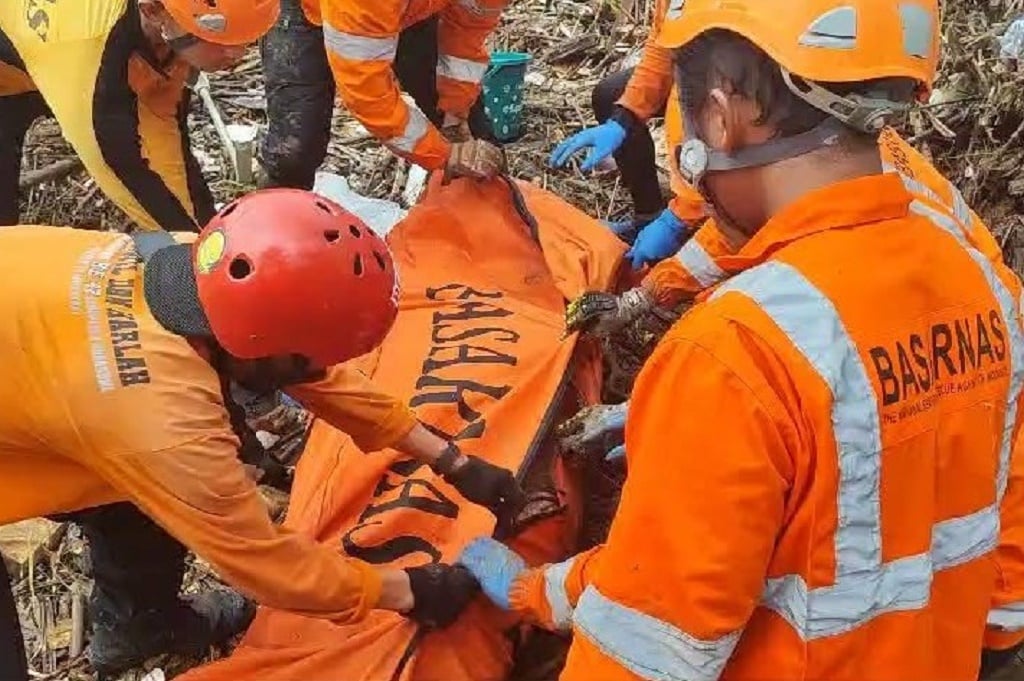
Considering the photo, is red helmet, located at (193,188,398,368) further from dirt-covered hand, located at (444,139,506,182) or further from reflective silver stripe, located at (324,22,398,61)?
dirt-covered hand, located at (444,139,506,182)

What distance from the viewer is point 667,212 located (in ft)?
12.7

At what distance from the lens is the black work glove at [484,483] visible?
2805 millimetres

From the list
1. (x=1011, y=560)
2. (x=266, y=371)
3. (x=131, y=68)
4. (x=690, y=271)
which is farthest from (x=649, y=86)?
(x=1011, y=560)

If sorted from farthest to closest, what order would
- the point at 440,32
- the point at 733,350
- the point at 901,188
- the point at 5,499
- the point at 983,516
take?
the point at 440,32, the point at 5,499, the point at 983,516, the point at 901,188, the point at 733,350

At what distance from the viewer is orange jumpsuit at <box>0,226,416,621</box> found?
216 cm

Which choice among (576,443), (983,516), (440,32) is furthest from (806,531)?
(440,32)

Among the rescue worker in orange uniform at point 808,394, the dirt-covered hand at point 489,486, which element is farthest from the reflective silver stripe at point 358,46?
A: the rescue worker in orange uniform at point 808,394

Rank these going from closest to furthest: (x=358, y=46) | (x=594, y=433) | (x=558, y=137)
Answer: (x=594, y=433)
(x=358, y=46)
(x=558, y=137)

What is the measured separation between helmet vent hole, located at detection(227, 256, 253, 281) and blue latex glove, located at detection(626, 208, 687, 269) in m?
1.93

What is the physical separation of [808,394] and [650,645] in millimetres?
440

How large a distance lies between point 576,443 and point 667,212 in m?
1.07

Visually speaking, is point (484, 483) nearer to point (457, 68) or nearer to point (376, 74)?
point (376, 74)

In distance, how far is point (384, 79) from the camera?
374cm

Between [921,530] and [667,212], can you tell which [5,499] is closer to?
[921,530]
